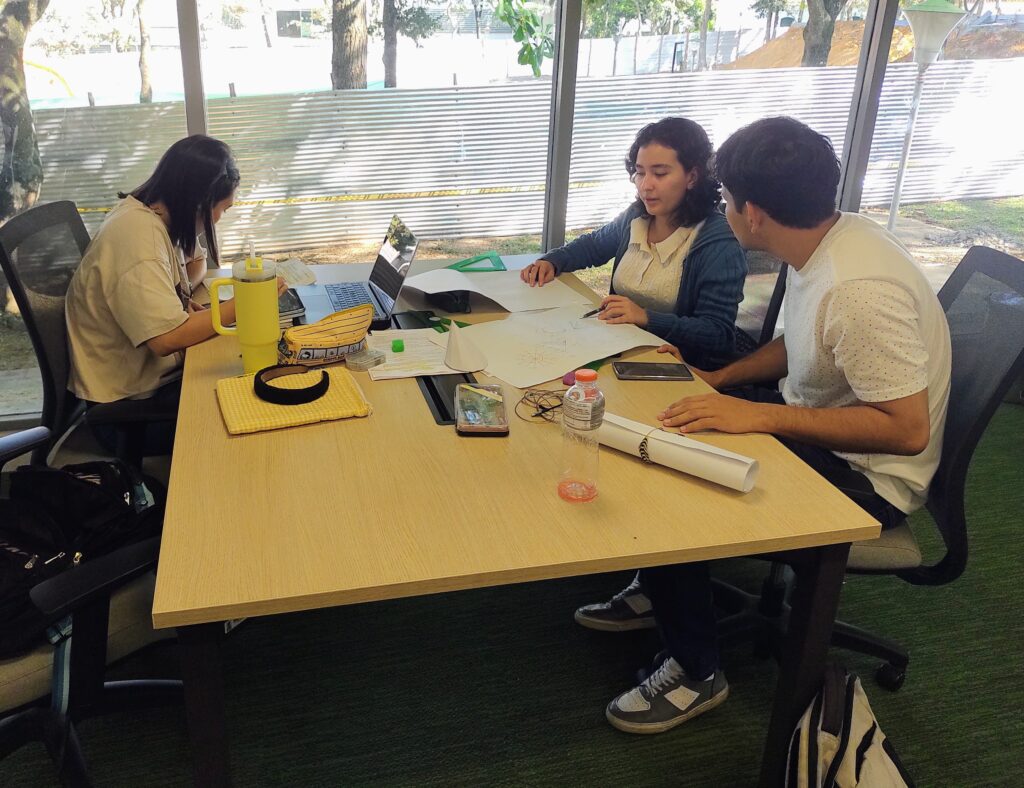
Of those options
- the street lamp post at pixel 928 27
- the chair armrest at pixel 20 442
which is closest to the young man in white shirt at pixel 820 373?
the chair armrest at pixel 20 442

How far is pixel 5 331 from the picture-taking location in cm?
280

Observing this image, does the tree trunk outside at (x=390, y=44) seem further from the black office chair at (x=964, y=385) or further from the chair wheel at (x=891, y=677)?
the chair wheel at (x=891, y=677)

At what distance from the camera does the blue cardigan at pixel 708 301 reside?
2051 mm

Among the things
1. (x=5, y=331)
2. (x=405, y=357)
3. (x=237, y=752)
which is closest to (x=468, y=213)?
(x=405, y=357)

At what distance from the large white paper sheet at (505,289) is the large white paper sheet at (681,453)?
792mm

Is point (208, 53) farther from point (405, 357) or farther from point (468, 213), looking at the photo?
point (405, 357)

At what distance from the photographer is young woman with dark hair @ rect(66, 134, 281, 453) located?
5.99 ft

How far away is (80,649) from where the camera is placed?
133 cm

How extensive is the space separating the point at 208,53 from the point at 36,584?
1.91m

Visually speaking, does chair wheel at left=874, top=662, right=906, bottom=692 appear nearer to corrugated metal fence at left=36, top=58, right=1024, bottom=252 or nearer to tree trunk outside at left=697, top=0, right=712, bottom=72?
corrugated metal fence at left=36, top=58, right=1024, bottom=252

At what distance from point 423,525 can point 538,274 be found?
1.32 m

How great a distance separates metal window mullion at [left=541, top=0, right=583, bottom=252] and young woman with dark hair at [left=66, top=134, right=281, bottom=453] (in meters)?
1.34

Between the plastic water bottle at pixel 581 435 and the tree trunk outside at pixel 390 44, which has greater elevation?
the tree trunk outside at pixel 390 44

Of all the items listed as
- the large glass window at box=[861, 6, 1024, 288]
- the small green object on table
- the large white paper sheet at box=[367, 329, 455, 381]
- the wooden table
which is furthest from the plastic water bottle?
the large glass window at box=[861, 6, 1024, 288]
